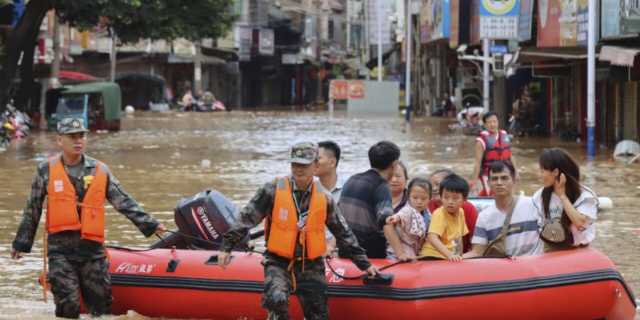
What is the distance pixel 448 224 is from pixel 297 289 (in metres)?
1.25

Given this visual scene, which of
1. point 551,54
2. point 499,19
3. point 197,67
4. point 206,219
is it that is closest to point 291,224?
point 206,219

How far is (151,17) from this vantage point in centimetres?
3853

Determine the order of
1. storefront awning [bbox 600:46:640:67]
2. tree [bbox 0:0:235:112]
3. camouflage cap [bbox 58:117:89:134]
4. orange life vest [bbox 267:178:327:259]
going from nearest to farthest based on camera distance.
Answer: orange life vest [bbox 267:178:327:259] < camouflage cap [bbox 58:117:89:134] < storefront awning [bbox 600:46:640:67] < tree [bbox 0:0:235:112]

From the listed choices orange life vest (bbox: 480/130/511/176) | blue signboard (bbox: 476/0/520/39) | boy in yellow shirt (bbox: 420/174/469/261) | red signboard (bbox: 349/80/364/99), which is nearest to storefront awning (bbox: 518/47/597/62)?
blue signboard (bbox: 476/0/520/39)

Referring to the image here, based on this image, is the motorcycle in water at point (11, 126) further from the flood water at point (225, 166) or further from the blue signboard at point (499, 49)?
the blue signboard at point (499, 49)

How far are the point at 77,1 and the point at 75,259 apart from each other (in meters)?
28.7

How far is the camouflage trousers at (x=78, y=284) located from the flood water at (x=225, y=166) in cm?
31

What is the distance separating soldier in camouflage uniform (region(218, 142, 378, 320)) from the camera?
8.34 m

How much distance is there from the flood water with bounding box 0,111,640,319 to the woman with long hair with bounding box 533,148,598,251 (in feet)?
6.92

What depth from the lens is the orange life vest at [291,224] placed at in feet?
27.6

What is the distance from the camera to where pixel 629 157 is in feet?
86.7

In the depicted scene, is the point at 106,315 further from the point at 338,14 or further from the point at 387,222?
the point at 338,14

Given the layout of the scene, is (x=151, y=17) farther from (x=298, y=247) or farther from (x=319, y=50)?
(x=319, y=50)

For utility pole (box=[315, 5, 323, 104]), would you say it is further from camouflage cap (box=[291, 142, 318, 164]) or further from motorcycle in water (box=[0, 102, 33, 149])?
camouflage cap (box=[291, 142, 318, 164])
